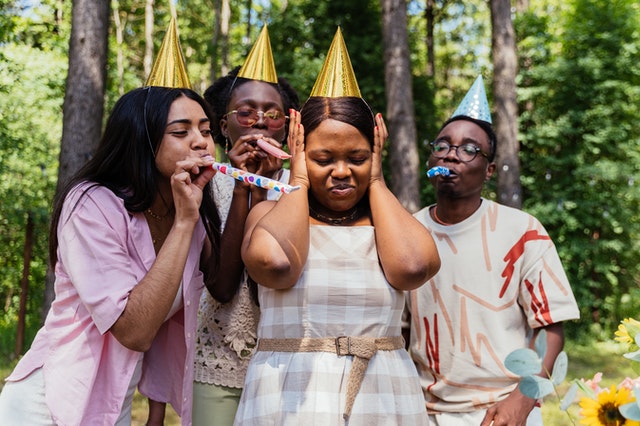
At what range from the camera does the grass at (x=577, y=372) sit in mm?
6113

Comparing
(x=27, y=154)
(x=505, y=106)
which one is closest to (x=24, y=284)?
(x=27, y=154)

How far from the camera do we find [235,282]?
2.34 m

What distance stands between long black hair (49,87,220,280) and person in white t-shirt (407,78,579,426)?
111 cm

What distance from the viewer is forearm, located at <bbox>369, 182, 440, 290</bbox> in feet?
6.52

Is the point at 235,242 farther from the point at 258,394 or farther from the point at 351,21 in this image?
the point at 351,21

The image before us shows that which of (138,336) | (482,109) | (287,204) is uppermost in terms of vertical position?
(482,109)

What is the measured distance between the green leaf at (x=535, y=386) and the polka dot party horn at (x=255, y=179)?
104 centimetres

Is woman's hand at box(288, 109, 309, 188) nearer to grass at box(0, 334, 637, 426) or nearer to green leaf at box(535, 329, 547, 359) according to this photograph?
green leaf at box(535, 329, 547, 359)

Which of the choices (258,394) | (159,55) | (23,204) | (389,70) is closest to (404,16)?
(389,70)

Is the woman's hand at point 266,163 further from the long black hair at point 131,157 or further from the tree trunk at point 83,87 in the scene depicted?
the tree trunk at point 83,87

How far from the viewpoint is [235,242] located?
223cm

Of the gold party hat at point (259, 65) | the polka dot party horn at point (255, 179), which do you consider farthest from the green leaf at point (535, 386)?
the gold party hat at point (259, 65)

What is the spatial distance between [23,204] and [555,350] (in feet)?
24.5

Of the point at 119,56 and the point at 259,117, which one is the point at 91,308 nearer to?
the point at 259,117
